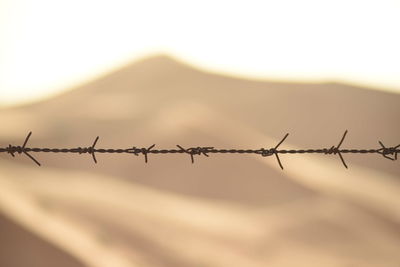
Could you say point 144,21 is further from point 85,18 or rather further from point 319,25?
point 319,25

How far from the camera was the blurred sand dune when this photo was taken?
5.10 feet

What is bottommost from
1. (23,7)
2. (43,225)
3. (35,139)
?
(43,225)

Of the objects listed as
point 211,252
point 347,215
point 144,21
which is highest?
point 144,21

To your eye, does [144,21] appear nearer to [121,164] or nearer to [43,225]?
[121,164]

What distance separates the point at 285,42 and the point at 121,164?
85 cm

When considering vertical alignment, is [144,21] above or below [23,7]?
above

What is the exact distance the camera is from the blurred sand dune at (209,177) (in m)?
1.56

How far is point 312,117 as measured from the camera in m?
1.55

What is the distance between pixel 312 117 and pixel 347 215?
1.44 ft

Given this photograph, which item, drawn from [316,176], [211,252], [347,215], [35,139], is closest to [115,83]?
[35,139]

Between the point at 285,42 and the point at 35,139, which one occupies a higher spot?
the point at 285,42

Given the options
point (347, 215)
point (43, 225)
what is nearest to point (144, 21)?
point (43, 225)

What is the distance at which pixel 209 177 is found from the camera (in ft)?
5.13

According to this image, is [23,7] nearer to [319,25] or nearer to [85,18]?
[85,18]
